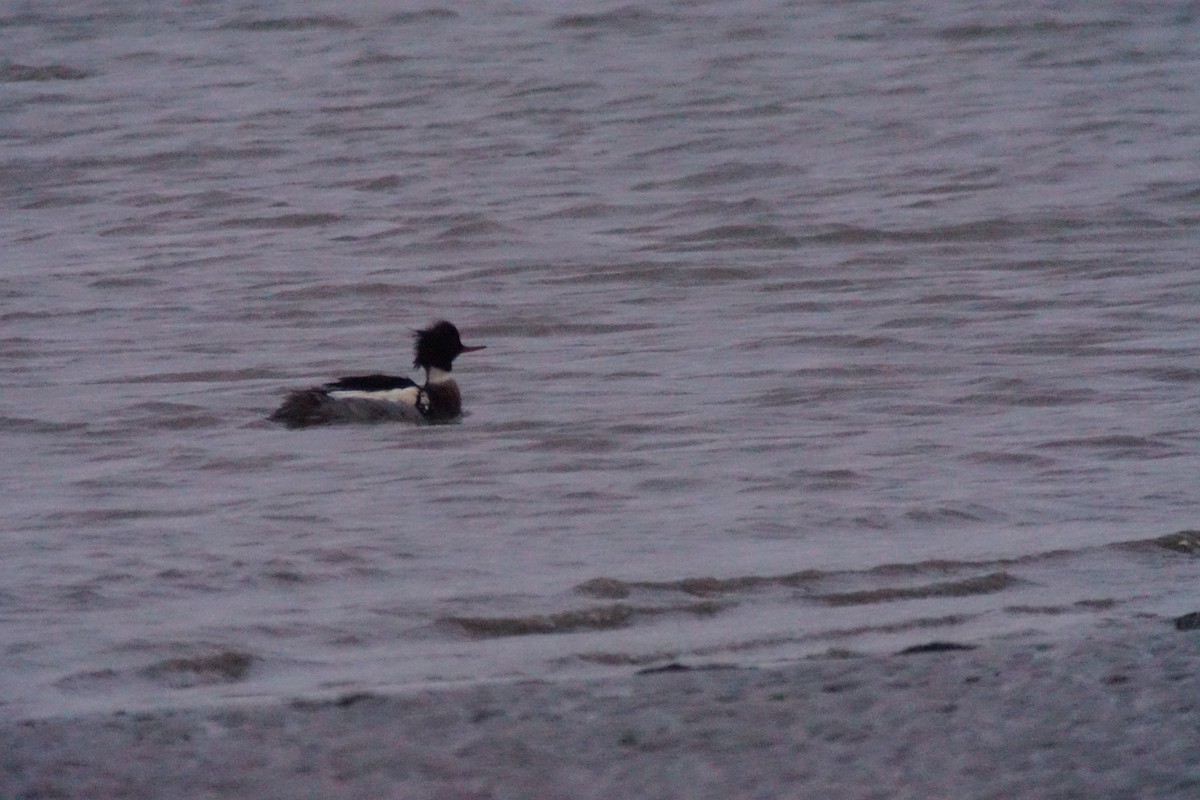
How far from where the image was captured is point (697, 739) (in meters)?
5.16

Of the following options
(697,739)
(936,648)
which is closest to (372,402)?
(936,648)

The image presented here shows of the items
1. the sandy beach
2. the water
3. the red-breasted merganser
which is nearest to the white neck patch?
the red-breasted merganser

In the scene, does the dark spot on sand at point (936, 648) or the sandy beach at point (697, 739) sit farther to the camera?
the dark spot on sand at point (936, 648)

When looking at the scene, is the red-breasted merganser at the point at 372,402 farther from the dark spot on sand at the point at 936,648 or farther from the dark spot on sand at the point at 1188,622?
the dark spot on sand at the point at 1188,622

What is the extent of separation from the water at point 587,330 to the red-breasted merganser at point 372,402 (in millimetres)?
183

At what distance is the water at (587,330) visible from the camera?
23.2 feet

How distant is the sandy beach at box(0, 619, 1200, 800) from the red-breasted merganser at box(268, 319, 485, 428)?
17.9 ft

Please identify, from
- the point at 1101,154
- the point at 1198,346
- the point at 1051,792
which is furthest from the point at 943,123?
the point at 1051,792

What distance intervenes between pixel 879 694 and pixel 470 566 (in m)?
2.49

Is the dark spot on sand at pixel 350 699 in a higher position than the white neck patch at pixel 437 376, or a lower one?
higher

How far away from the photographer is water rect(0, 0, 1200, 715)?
706cm

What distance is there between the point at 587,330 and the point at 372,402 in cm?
312

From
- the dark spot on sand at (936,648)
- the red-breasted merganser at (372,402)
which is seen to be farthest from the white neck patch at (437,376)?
the dark spot on sand at (936,648)

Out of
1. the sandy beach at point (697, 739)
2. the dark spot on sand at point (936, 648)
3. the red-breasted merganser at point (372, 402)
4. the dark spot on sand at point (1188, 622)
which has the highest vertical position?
the sandy beach at point (697, 739)
